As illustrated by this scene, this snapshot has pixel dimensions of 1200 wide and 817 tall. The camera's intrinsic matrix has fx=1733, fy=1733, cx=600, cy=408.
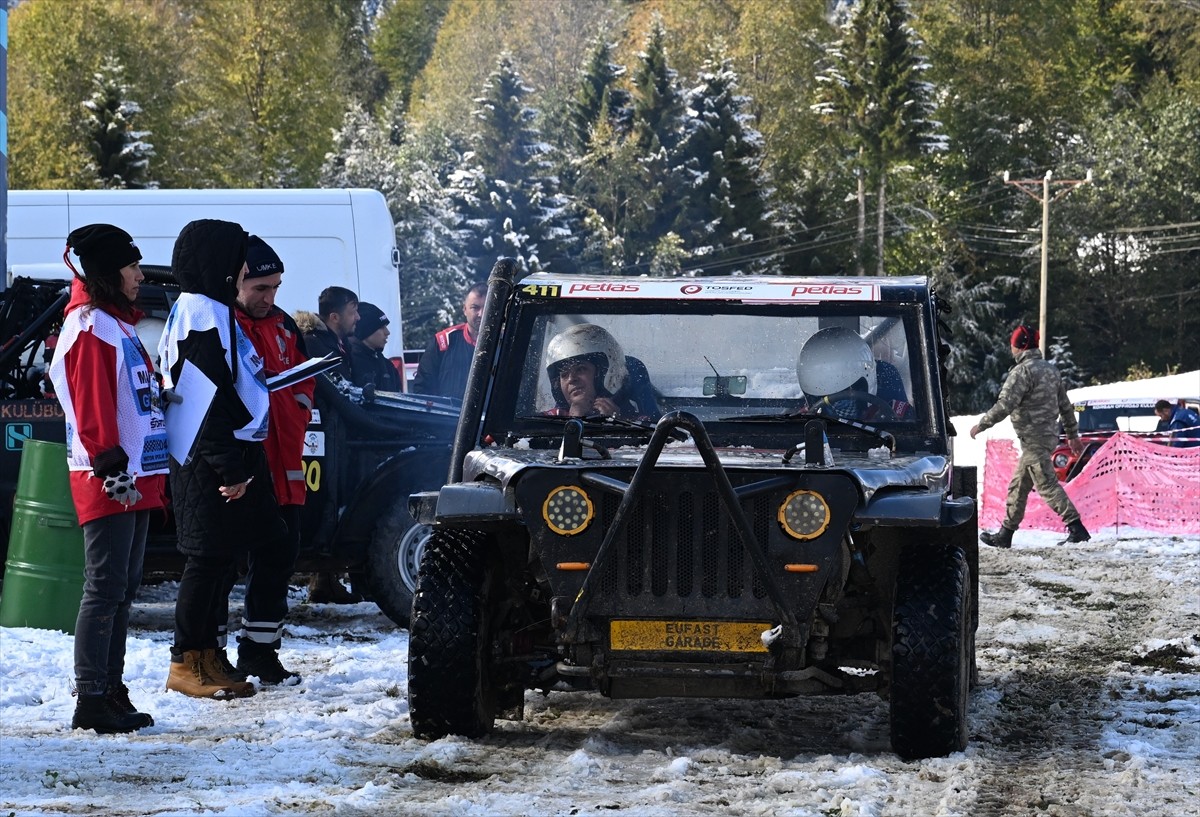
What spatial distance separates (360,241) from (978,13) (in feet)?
199

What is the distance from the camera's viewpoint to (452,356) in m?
10.9

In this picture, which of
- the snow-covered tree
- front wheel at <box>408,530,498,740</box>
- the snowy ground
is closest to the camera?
the snowy ground

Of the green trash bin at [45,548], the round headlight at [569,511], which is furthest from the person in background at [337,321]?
the round headlight at [569,511]

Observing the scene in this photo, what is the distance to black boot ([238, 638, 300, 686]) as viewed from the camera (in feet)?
22.5

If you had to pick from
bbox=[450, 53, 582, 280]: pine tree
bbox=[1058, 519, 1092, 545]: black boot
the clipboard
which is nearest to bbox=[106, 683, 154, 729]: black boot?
the clipboard

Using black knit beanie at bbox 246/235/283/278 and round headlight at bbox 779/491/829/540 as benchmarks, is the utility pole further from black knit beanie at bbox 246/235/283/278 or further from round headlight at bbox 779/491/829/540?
round headlight at bbox 779/491/829/540

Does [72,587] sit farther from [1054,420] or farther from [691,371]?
[1054,420]

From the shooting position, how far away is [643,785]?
5.00m

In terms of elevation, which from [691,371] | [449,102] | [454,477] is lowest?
[454,477]

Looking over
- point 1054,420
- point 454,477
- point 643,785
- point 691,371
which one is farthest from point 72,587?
point 1054,420

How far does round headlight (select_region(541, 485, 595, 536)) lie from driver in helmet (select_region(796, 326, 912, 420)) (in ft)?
3.99

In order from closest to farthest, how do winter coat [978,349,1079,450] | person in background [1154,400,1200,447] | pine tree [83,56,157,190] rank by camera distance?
winter coat [978,349,1079,450] < person in background [1154,400,1200,447] < pine tree [83,56,157,190]

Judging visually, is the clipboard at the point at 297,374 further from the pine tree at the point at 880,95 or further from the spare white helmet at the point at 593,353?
the pine tree at the point at 880,95

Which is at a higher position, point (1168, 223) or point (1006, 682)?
point (1168, 223)
